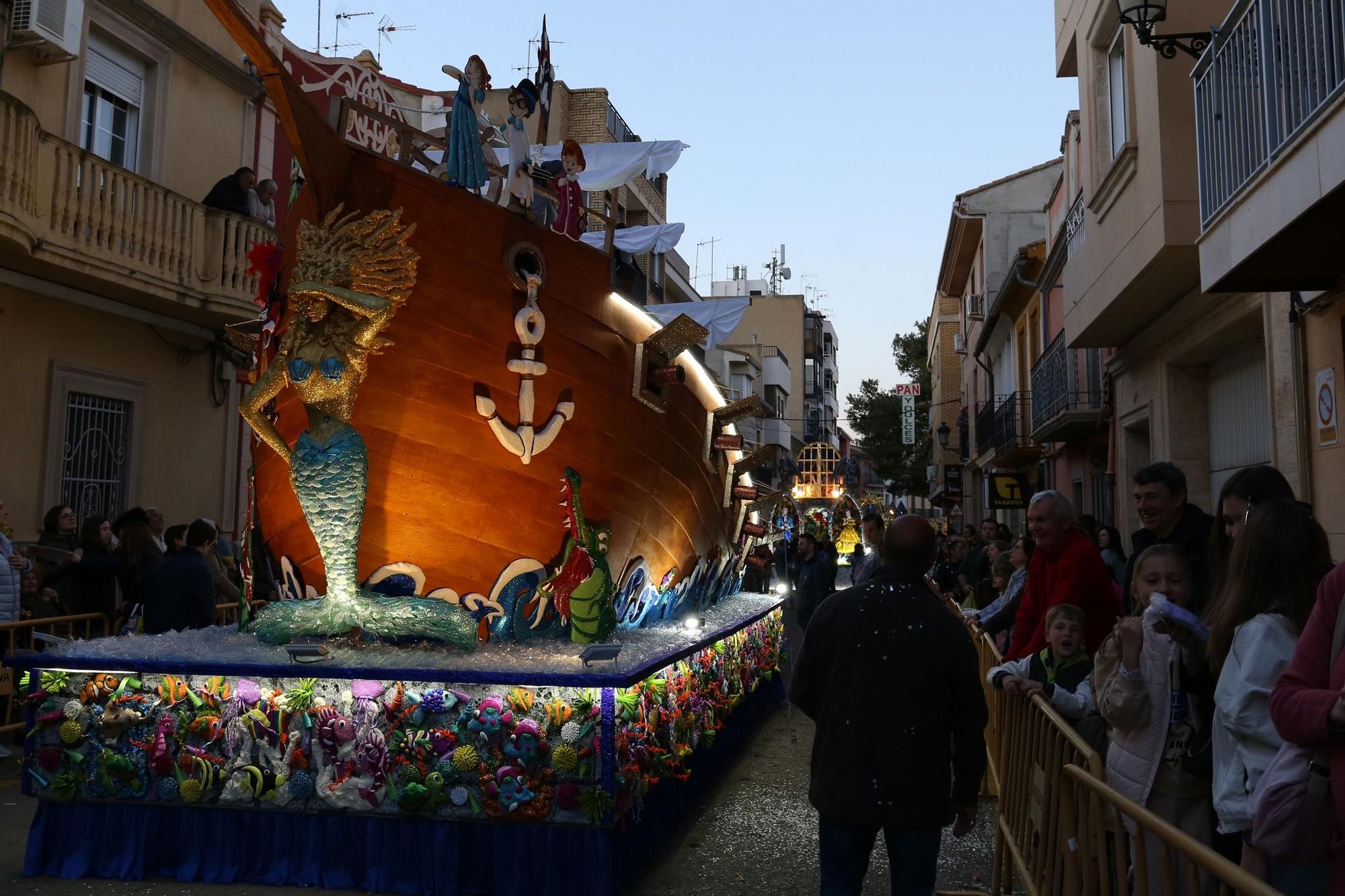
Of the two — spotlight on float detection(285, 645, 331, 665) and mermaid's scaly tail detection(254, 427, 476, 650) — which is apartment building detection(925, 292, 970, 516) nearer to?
mermaid's scaly tail detection(254, 427, 476, 650)

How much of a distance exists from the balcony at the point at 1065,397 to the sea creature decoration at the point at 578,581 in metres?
9.67

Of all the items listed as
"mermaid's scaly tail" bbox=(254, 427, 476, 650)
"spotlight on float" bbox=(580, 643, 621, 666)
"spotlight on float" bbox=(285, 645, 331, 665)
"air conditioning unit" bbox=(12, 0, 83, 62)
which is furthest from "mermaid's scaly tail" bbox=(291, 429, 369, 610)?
"air conditioning unit" bbox=(12, 0, 83, 62)

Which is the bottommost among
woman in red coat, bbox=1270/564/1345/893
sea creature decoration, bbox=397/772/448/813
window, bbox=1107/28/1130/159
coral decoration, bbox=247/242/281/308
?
sea creature decoration, bbox=397/772/448/813

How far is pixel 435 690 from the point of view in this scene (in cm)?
430

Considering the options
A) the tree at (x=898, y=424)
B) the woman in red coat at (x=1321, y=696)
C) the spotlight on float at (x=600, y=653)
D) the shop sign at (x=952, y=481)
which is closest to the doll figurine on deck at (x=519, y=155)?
the spotlight on float at (x=600, y=653)

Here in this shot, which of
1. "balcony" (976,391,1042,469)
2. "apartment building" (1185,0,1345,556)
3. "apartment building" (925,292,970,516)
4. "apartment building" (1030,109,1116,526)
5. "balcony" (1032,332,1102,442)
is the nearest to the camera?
"apartment building" (1185,0,1345,556)

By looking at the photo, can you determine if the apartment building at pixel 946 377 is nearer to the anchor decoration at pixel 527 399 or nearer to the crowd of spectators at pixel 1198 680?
the anchor decoration at pixel 527 399

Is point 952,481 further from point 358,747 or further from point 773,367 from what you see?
point 358,747

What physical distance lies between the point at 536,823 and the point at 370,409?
189 centimetres

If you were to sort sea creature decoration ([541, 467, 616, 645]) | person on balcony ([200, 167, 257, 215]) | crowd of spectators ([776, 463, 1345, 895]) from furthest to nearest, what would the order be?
person on balcony ([200, 167, 257, 215]) → sea creature decoration ([541, 467, 616, 645]) → crowd of spectators ([776, 463, 1345, 895])

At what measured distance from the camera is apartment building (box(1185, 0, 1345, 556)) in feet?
16.4

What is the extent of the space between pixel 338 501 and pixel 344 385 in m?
0.50

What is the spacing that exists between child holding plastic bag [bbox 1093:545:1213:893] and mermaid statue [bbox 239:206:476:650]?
8.86ft

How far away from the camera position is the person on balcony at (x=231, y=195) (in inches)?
429
